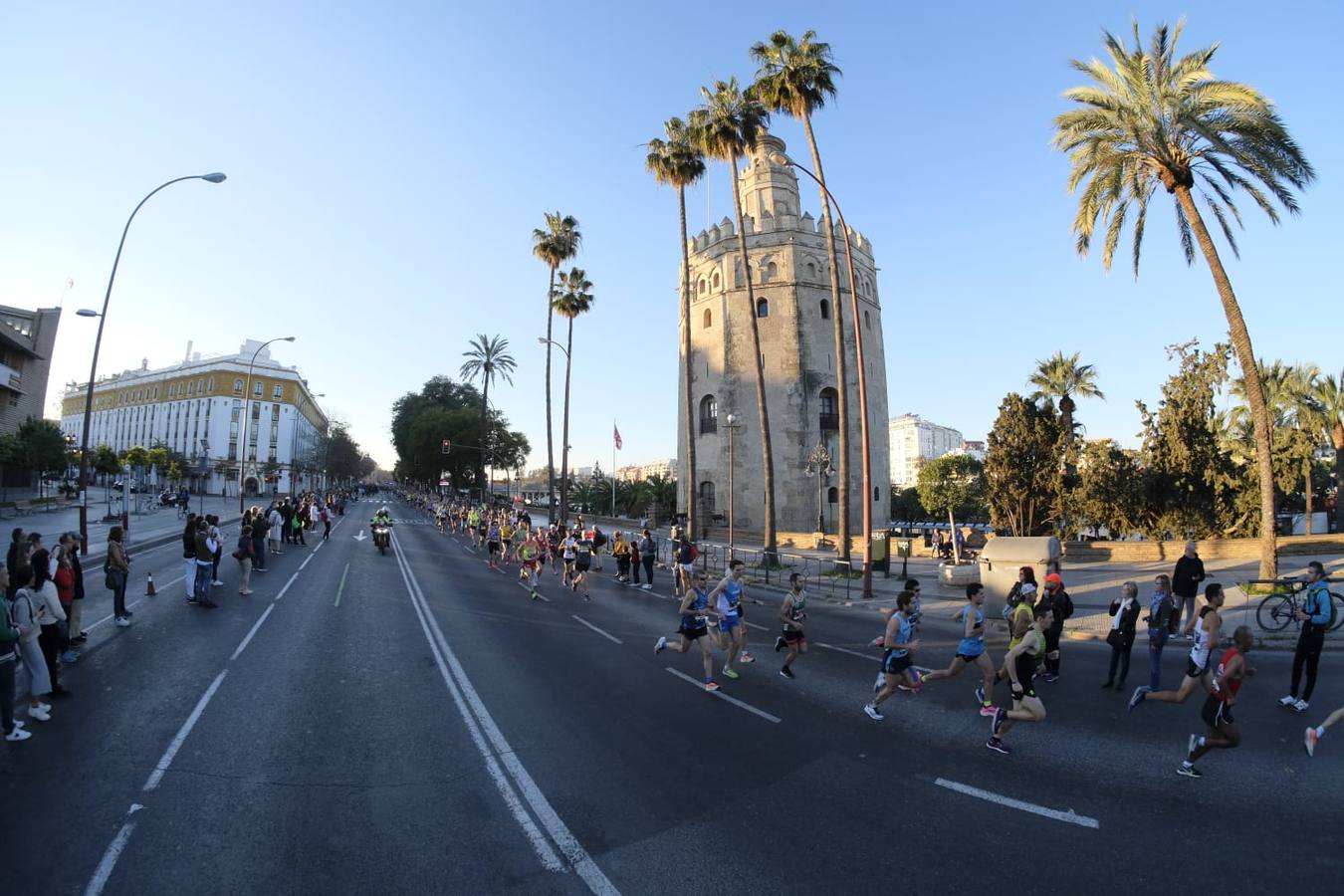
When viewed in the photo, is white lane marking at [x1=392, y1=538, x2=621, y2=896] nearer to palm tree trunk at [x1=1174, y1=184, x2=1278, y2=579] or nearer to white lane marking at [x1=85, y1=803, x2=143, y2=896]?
white lane marking at [x1=85, y1=803, x2=143, y2=896]

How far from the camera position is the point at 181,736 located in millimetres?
6793

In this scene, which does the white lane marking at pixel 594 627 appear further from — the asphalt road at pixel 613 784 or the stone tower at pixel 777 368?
the stone tower at pixel 777 368

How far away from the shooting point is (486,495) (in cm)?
7469

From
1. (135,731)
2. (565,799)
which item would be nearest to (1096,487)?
(565,799)

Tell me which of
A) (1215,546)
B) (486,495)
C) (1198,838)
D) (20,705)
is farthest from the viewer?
(486,495)

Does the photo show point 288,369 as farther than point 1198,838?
Yes

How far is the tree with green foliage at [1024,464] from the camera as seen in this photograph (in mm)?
27500

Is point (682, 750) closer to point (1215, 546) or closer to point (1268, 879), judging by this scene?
point (1268, 879)

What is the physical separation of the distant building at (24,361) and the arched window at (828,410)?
184ft

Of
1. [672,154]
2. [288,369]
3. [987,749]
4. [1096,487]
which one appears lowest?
[987,749]

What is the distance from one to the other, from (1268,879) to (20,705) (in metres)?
12.3

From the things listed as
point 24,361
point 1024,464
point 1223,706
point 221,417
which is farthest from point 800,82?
point 221,417

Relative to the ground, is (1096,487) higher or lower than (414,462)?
Answer: lower

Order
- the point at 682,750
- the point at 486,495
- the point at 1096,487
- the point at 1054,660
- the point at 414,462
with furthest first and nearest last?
1. the point at 414,462
2. the point at 486,495
3. the point at 1096,487
4. the point at 1054,660
5. the point at 682,750
